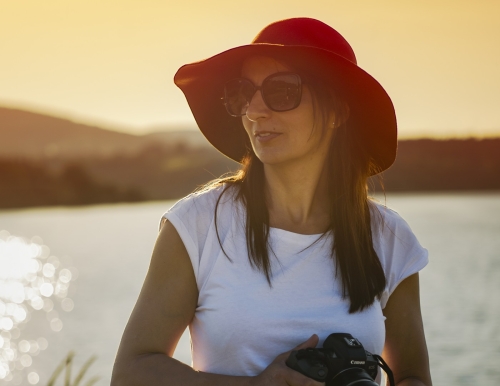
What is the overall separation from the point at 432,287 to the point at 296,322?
77.7 ft

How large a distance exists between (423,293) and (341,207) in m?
22.2

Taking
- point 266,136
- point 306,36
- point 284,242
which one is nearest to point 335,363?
point 284,242

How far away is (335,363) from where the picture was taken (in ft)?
5.80

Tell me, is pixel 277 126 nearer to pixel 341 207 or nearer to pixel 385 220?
pixel 341 207

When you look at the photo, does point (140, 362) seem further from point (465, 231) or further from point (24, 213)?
point (24, 213)

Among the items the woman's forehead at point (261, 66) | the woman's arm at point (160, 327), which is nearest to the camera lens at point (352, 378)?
the woman's arm at point (160, 327)

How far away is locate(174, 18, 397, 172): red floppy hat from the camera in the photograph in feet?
6.56

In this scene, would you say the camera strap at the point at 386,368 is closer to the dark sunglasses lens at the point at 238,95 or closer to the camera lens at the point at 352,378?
the camera lens at the point at 352,378

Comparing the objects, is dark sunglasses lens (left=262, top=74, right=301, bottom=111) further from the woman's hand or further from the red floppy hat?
the woman's hand

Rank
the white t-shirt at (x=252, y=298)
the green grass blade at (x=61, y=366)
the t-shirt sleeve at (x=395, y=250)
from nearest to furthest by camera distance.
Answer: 1. the white t-shirt at (x=252, y=298)
2. the t-shirt sleeve at (x=395, y=250)
3. the green grass blade at (x=61, y=366)

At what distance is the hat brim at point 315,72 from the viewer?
1996 mm

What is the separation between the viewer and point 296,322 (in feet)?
6.14

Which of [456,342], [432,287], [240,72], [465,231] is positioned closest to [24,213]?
[465,231]

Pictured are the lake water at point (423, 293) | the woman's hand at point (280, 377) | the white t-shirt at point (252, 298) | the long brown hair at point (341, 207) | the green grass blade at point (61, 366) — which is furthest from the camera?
the lake water at point (423, 293)
